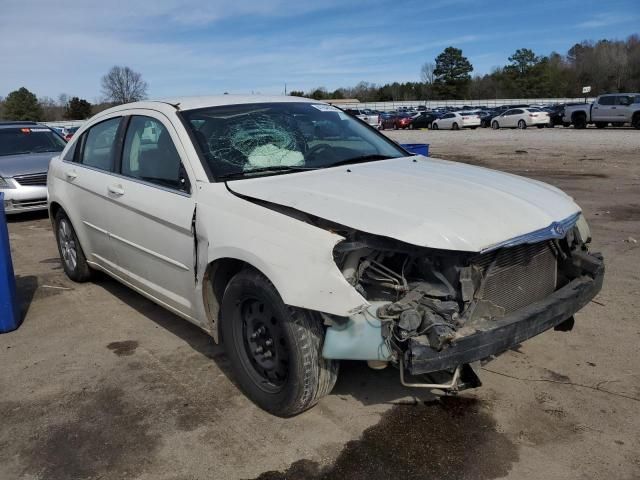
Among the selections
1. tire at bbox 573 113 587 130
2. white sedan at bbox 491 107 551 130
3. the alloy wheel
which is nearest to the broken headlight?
the alloy wheel

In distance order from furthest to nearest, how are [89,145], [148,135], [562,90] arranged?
[562,90], [89,145], [148,135]

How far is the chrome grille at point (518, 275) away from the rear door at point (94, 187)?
290 cm

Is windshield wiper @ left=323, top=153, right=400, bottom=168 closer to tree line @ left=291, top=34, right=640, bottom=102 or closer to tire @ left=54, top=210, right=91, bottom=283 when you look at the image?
tire @ left=54, top=210, right=91, bottom=283

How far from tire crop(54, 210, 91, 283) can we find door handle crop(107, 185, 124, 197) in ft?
4.01

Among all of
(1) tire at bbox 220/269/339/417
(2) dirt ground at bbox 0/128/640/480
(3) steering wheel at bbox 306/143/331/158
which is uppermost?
(3) steering wheel at bbox 306/143/331/158

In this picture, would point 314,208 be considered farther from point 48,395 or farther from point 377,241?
point 48,395

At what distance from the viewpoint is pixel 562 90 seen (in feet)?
332

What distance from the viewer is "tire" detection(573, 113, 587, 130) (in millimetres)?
31516

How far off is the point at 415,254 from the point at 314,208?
0.56 meters

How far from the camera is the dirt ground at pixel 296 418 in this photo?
282cm

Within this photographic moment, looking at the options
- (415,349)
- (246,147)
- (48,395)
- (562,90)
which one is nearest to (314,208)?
(415,349)

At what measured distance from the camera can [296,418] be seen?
3234 millimetres

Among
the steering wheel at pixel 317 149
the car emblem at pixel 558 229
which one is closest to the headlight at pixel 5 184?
the steering wheel at pixel 317 149

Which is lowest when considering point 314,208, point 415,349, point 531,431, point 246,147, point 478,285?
point 531,431
